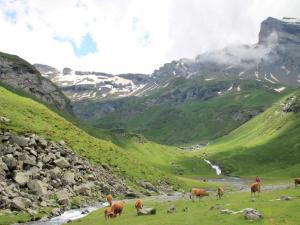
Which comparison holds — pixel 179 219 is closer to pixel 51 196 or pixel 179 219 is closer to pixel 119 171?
pixel 51 196

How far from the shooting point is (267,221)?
1802 inches

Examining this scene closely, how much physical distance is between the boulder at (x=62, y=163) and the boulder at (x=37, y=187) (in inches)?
547

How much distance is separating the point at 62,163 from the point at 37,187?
16.4 meters

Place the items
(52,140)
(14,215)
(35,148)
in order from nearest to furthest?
(14,215)
(35,148)
(52,140)

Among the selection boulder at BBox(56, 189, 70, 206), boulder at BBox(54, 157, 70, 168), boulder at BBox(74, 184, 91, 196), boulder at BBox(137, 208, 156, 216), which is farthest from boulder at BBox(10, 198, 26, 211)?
boulder at BBox(54, 157, 70, 168)

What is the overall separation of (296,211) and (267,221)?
601 centimetres

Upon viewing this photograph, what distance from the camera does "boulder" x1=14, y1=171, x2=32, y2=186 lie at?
287 ft

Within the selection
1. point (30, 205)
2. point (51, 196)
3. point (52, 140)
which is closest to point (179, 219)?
point (30, 205)

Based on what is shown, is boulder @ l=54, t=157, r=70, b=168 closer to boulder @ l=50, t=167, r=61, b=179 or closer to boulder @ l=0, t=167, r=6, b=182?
boulder @ l=50, t=167, r=61, b=179

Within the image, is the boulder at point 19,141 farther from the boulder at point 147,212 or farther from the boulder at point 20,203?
the boulder at point 147,212

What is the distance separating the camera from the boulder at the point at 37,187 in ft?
284

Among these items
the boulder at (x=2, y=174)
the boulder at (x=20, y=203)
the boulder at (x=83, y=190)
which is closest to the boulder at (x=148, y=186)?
the boulder at (x=83, y=190)

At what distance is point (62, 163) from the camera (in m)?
104

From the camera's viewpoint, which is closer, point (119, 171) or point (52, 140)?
point (52, 140)
